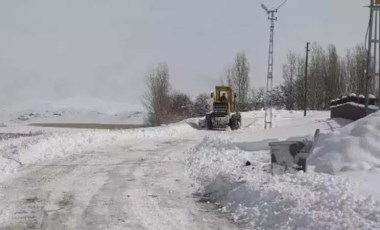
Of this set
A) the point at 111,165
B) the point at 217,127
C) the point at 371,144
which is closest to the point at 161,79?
the point at 217,127

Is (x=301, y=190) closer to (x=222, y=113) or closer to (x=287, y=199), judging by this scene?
(x=287, y=199)

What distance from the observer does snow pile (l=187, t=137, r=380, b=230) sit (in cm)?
865

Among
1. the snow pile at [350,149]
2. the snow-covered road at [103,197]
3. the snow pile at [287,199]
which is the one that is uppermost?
the snow pile at [350,149]

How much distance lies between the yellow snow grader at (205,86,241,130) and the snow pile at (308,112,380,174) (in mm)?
30557

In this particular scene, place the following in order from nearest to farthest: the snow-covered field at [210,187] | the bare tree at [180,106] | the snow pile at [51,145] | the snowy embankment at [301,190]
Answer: the snowy embankment at [301,190] → the snow-covered field at [210,187] → the snow pile at [51,145] → the bare tree at [180,106]

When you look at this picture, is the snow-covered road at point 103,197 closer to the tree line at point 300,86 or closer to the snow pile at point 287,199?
the snow pile at point 287,199

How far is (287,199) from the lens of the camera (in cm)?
1025

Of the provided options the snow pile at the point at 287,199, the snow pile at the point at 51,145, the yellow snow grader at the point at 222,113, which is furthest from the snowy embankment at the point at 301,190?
the yellow snow grader at the point at 222,113

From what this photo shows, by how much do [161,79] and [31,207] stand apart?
85.7 meters

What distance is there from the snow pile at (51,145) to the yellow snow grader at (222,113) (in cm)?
1060

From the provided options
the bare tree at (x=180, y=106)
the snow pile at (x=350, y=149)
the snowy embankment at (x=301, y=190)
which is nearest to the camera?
the snowy embankment at (x=301, y=190)

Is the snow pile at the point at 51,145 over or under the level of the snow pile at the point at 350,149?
under

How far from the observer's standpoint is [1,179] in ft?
53.3

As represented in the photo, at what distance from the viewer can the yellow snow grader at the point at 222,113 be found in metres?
46.8
